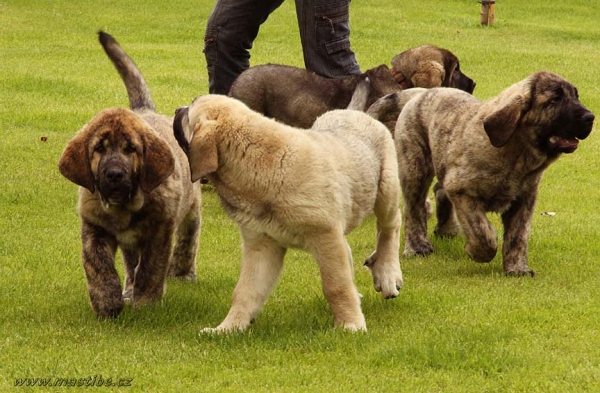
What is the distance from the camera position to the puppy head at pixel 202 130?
18.6ft

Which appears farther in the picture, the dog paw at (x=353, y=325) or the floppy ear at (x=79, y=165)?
the floppy ear at (x=79, y=165)

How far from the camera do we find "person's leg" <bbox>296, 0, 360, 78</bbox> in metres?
9.58

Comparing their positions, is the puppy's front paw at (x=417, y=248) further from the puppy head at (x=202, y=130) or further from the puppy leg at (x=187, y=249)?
the puppy head at (x=202, y=130)

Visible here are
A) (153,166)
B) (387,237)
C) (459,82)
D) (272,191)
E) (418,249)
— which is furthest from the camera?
(459,82)

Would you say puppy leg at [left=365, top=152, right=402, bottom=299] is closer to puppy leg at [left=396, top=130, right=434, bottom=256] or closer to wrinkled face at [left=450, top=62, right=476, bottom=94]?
puppy leg at [left=396, top=130, right=434, bottom=256]

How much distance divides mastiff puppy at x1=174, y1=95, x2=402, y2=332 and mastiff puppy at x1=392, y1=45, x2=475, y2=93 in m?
3.85

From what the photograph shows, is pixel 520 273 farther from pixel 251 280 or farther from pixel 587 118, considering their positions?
pixel 251 280

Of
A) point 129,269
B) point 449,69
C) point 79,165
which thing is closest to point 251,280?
point 79,165

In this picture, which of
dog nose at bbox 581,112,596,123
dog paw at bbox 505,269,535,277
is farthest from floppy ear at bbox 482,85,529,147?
dog paw at bbox 505,269,535,277

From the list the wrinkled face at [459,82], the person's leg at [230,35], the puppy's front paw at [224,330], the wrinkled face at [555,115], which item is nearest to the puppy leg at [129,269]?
the puppy's front paw at [224,330]

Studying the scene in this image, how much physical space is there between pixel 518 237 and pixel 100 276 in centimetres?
301

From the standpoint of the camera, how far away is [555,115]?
7.26 m

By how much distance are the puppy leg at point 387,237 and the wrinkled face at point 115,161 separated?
58.6 inches

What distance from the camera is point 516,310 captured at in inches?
255
